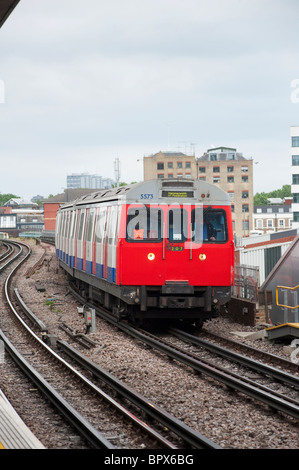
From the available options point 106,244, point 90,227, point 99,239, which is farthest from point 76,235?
point 106,244

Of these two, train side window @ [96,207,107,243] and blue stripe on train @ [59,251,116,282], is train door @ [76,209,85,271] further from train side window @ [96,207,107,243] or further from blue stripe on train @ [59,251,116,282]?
train side window @ [96,207,107,243]

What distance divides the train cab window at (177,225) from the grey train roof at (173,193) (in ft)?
0.84

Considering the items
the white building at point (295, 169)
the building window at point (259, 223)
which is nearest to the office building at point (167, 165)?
the building window at point (259, 223)

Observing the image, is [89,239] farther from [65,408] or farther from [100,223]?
[65,408]

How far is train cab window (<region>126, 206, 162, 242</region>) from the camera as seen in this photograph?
1487 centimetres

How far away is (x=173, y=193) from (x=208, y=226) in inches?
43.3

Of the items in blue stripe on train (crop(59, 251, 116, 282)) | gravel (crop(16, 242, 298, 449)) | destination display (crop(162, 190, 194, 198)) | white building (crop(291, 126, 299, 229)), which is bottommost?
gravel (crop(16, 242, 298, 449))

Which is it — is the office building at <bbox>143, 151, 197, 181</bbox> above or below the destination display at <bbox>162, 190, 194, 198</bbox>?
above

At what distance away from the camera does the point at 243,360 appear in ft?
39.3

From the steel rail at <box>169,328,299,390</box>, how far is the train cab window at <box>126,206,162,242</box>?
7.51 ft

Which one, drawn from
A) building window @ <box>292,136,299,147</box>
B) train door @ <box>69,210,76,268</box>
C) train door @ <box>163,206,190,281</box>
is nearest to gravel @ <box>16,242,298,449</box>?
train door @ <box>163,206,190,281</box>

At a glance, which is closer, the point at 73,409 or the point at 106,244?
the point at 73,409

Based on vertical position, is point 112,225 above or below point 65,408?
above
